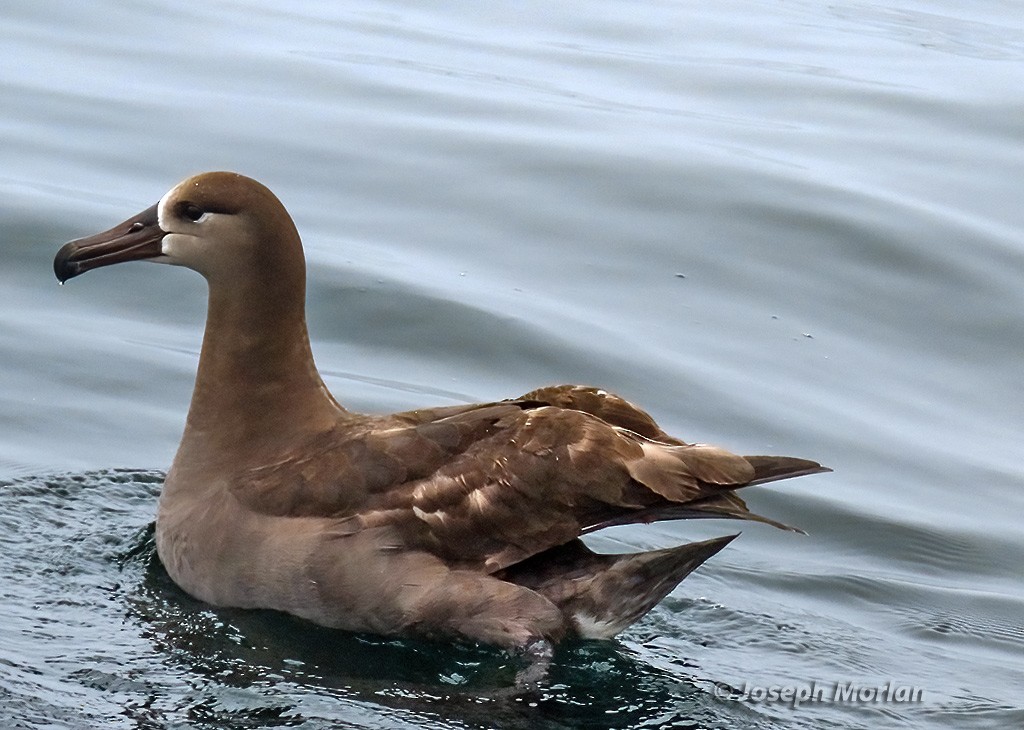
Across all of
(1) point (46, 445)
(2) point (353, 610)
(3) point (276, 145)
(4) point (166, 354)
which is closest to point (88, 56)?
(3) point (276, 145)

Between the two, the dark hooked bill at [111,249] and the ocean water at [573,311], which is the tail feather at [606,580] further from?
the dark hooked bill at [111,249]

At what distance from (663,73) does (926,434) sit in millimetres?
8152

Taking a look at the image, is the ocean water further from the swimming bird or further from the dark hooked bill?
the dark hooked bill

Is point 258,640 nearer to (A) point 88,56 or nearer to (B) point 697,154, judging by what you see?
(B) point 697,154

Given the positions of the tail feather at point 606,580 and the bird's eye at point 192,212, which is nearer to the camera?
the tail feather at point 606,580

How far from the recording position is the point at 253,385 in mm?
7449

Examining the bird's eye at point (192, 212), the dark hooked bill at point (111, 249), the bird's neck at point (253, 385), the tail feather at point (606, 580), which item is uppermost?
the bird's eye at point (192, 212)

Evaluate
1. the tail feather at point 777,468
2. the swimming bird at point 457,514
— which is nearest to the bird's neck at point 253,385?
the swimming bird at point 457,514

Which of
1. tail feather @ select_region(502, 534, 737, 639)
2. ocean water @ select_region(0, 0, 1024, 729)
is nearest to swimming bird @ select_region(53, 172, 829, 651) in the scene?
tail feather @ select_region(502, 534, 737, 639)

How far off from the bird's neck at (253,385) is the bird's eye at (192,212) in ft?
1.03

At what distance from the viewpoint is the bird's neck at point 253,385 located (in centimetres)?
739

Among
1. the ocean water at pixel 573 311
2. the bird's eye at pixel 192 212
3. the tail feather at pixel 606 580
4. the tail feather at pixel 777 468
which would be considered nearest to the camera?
the tail feather at pixel 777 468

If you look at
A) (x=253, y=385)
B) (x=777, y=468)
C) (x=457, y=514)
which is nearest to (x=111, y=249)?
(x=253, y=385)

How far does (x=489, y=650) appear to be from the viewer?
271 inches
